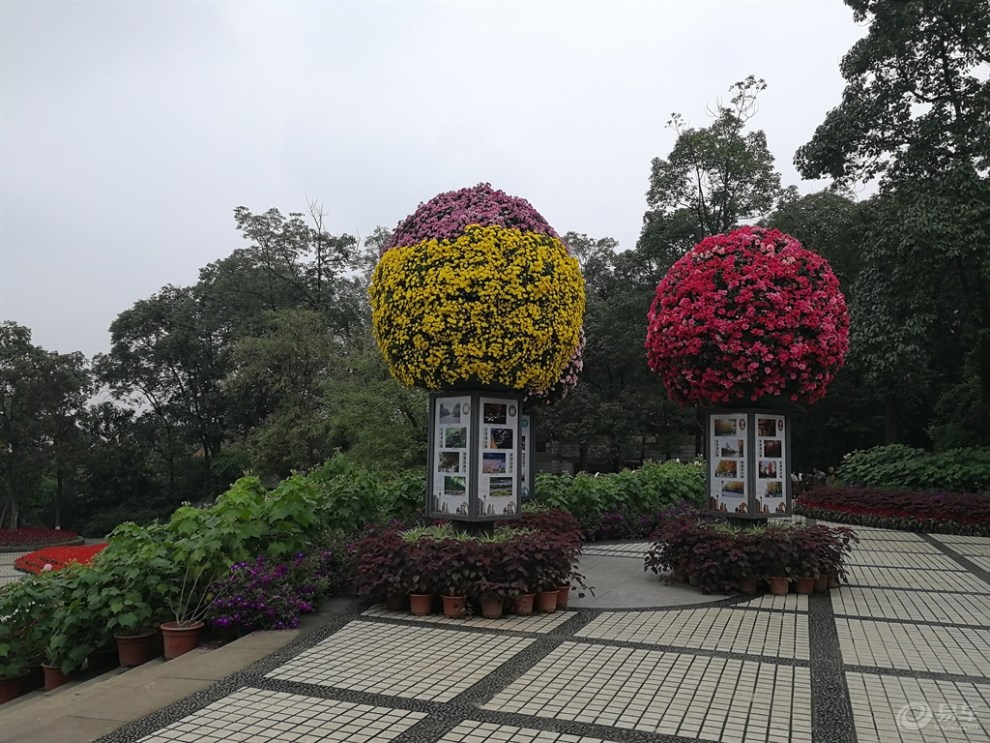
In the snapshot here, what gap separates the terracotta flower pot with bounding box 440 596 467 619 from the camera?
607 cm

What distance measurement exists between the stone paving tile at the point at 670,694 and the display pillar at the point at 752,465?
305 cm

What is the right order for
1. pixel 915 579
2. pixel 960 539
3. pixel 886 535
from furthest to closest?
1. pixel 886 535
2. pixel 960 539
3. pixel 915 579

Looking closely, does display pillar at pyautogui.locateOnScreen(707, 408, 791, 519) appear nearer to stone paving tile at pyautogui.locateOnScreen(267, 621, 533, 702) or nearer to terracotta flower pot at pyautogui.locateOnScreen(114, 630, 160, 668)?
stone paving tile at pyautogui.locateOnScreen(267, 621, 533, 702)

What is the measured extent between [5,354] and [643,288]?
24483 millimetres

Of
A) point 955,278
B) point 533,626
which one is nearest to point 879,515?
point 955,278

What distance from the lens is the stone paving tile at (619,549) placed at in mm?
9930

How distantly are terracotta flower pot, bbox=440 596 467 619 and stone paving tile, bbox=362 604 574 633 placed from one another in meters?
0.05

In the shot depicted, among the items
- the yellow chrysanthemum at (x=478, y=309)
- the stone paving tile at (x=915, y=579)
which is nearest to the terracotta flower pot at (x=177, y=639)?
the yellow chrysanthemum at (x=478, y=309)

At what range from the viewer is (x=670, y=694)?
13.9ft

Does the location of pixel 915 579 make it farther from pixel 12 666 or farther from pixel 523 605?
pixel 12 666

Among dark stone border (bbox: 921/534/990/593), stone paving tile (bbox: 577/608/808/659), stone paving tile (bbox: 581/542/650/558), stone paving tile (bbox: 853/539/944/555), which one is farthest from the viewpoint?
stone paving tile (bbox: 853/539/944/555)

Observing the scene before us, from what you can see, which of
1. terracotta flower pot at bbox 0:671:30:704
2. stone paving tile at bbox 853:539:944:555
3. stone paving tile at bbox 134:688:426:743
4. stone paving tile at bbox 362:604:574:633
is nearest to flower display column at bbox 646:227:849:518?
stone paving tile at bbox 362:604:574:633

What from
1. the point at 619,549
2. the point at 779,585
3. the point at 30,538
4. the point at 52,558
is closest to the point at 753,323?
the point at 779,585

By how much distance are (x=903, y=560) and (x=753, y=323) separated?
5173 mm
